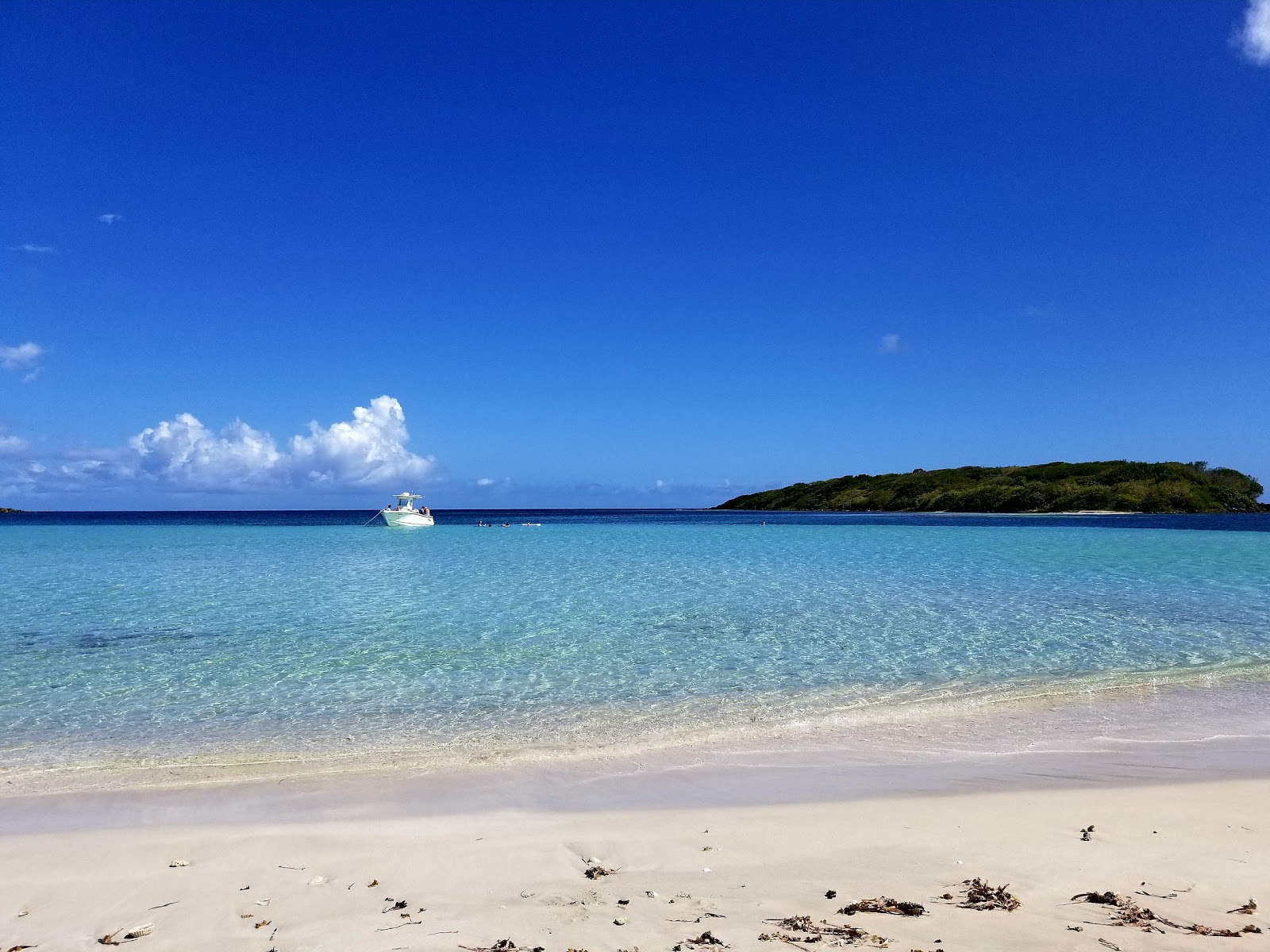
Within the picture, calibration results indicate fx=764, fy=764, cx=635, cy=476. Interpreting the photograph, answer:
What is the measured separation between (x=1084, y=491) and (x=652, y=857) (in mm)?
160752

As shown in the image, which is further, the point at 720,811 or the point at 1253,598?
the point at 1253,598

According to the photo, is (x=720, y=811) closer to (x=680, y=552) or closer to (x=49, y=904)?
(x=49, y=904)

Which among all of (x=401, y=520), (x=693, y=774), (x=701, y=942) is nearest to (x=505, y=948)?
(x=701, y=942)

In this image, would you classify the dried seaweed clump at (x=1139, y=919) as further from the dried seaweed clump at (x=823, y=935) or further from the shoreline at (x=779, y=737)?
the shoreline at (x=779, y=737)

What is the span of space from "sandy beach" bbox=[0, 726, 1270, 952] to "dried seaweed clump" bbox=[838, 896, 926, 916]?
2.0 inches

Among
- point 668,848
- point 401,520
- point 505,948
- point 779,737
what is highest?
point 401,520

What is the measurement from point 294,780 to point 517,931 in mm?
4247

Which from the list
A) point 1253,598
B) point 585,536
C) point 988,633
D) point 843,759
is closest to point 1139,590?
point 1253,598

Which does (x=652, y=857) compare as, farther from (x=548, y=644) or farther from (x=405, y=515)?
(x=405, y=515)

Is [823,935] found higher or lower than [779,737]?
higher

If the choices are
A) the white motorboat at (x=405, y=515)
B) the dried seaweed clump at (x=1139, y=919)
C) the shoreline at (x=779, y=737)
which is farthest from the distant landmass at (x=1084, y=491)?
the dried seaweed clump at (x=1139, y=919)

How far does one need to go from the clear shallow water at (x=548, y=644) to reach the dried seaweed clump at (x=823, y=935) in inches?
190

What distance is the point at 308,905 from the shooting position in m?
4.91

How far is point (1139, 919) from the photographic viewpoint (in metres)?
4.44
